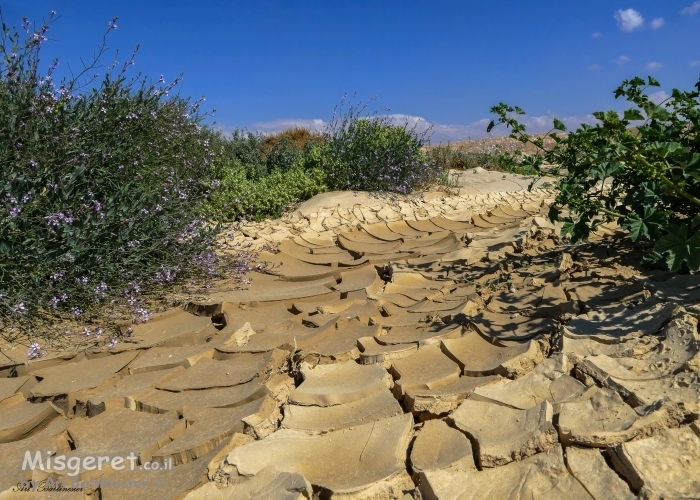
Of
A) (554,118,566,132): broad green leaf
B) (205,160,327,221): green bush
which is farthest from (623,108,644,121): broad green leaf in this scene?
(205,160,327,221): green bush

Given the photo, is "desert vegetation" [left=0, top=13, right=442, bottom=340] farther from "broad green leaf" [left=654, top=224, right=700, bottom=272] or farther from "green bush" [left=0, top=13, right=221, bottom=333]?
"broad green leaf" [left=654, top=224, right=700, bottom=272]

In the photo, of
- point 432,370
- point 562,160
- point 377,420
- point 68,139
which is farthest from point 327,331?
point 68,139

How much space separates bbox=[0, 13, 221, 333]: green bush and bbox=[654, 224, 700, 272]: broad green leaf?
8.13ft

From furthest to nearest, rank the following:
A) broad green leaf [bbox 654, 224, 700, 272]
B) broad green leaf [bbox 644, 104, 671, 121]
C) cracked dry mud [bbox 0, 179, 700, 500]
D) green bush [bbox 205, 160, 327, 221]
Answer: green bush [bbox 205, 160, 327, 221]
broad green leaf [bbox 644, 104, 671, 121]
broad green leaf [bbox 654, 224, 700, 272]
cracked dry mud [bbox 0, 179, 700, 500]

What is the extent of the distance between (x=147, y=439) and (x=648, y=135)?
93.1 inches

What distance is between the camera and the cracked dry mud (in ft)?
5.04

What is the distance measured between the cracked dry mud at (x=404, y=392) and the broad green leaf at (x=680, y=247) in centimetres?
23

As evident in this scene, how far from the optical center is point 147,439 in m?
1.99

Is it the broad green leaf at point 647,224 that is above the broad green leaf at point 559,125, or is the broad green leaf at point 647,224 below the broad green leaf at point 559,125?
below

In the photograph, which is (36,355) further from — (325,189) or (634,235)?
(325,189)

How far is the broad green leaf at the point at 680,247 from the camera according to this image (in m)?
1.90

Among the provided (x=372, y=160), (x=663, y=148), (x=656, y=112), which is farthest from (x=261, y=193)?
(x=663, y=148)

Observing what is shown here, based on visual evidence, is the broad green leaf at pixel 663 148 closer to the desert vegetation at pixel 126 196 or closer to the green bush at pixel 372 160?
the desert vegetation at pixel 126 196

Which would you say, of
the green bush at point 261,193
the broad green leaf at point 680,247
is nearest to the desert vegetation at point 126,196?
the broad green leaf at point 680,247
